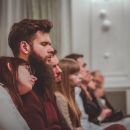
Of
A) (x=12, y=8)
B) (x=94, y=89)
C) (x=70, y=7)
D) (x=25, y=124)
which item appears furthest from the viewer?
(x=94, y=89)

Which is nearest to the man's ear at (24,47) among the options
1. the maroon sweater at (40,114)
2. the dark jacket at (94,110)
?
the maroon sweater at (40,114)

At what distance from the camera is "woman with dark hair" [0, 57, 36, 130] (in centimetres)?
123

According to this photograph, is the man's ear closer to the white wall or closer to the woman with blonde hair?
the woman with blonde hair

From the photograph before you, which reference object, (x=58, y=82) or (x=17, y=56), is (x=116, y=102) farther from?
(x=17, y=56)

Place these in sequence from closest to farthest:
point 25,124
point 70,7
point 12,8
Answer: point 25,124
point 12,8
point 70,7

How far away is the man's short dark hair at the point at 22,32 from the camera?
1340mm

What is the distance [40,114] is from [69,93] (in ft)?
0.75

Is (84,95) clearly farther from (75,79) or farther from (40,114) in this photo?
(40,114)

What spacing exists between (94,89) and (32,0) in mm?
500

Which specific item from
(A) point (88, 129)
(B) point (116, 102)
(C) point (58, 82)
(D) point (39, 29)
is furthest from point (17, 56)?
(B) point (116, 102)

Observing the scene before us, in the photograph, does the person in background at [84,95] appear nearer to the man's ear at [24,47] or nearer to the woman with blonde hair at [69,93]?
the woman with blonde hair at [69,93]

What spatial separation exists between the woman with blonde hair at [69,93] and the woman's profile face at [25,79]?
15 cm

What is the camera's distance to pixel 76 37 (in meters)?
1.57

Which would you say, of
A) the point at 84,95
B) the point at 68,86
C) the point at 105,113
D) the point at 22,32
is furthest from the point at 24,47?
the point at 105,113
